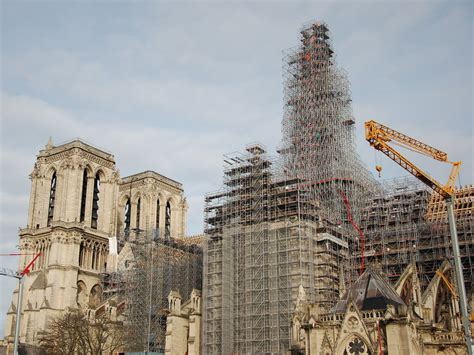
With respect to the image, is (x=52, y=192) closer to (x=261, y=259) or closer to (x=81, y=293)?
(x=81, y=293)

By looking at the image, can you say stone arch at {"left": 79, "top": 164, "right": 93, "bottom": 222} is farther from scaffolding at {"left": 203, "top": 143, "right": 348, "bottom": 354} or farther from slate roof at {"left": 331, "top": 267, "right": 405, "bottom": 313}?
slate roof at {"left": 331, "top": 267, "right": 405, "bottom": 313}

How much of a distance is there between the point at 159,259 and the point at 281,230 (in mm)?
21204

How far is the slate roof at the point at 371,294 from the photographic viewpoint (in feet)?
135

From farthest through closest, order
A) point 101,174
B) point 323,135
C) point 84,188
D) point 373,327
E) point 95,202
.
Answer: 1. point 101,174
2. point 95,202
3. point 84,188
4. point 323,135
5. point 373,327

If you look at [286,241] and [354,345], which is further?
[286,241]

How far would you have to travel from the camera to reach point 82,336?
60500 millimetres

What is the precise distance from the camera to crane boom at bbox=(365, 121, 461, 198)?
5462cm

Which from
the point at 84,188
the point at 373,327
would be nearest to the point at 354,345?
the point at 373,327

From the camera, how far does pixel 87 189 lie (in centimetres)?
8125

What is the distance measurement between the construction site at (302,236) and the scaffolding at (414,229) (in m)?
0.10

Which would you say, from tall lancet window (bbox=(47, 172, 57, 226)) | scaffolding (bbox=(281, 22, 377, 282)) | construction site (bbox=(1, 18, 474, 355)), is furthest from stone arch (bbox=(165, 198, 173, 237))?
scaffolding (bbox=(281, 22, 377, 282))

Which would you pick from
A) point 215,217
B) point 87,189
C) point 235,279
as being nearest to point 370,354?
point 235,279

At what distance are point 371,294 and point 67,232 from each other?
45062 millimetres

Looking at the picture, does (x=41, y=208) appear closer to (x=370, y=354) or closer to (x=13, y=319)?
(x=13, y=319)
